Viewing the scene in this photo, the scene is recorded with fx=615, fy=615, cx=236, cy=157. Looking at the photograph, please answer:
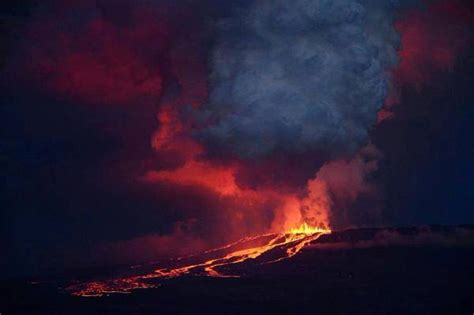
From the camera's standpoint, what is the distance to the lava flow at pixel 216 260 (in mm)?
91250

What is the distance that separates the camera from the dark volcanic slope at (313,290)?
6938 cm

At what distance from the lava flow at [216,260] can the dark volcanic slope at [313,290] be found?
297cm

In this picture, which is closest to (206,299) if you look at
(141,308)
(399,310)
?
(141,308)

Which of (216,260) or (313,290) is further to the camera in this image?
(216,260)

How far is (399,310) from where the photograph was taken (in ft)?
218

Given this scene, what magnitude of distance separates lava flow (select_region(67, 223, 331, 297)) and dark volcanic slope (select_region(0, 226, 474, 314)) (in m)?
2.97

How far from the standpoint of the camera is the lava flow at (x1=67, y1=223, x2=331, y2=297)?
91.2 metres

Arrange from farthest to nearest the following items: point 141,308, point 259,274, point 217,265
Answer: point 217,265
point 259,274
point 141,308

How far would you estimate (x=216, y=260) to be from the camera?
111188 mm

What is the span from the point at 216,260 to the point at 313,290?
35.0m

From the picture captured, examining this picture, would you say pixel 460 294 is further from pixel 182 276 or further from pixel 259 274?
pixel 182 276

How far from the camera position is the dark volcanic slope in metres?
69.4

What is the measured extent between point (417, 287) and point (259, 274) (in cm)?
2198

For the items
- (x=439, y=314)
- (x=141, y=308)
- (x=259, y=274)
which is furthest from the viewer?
(x=259, y=274)
